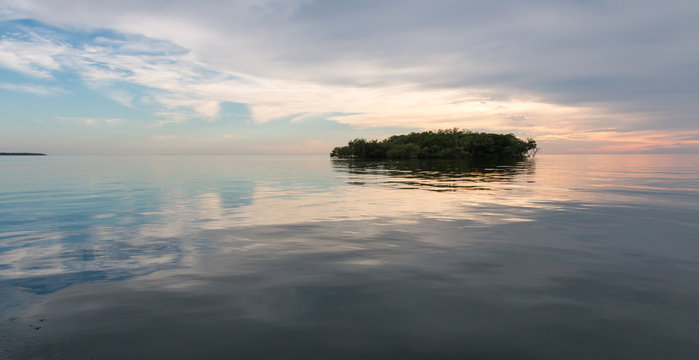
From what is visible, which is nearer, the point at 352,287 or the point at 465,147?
the point at 352,287

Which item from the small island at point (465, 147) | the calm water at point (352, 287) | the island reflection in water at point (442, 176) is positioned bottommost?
the calm water at point (352, 287)

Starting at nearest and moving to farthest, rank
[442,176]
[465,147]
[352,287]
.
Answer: [352,287], [442,176], [465,147]

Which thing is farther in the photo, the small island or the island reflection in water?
the small island

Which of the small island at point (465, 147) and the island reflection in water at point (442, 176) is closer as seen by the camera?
the island reflection in water at point (442, 176)

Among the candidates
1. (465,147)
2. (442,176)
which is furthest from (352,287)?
(465,147)

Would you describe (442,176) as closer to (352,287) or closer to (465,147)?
(352,287)

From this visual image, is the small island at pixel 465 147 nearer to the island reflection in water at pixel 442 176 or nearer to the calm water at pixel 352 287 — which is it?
the island reflection in water at pixel 442 176

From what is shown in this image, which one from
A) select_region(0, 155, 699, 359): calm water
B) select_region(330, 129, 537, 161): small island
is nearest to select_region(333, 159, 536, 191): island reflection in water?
select_region(0, 155, 699, 359): calm water

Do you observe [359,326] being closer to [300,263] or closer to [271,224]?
[300,263]

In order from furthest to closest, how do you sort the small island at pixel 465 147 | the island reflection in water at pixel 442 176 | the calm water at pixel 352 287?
the small island at pixel 465 147
the island reflection in water at pixel 442 176
the calm water at pixel 352 287

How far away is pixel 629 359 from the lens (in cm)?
567

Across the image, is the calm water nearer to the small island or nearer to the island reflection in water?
the island reflection in water

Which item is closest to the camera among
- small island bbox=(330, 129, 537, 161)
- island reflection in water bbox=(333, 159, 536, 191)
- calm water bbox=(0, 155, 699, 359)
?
calm water bbox=(0, 155, 699, 359)

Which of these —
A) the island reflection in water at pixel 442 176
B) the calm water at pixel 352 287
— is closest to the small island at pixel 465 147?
the island reflection in water at pixel 442 176
